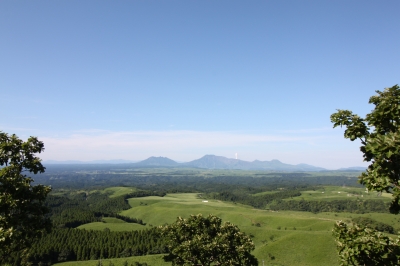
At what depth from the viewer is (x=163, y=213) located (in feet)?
648

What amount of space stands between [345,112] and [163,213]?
19857cm

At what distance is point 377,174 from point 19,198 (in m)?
22.4

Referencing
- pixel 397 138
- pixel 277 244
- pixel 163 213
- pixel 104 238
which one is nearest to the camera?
pixel 397 138

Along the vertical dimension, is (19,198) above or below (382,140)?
below

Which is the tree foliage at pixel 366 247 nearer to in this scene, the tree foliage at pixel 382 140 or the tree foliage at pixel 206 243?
the tree foliage at pixel 382 140

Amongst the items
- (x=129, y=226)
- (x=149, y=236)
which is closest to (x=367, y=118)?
(x=149, y=236)

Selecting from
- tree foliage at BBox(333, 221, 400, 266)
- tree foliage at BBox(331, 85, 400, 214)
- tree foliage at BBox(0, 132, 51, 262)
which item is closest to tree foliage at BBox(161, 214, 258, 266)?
tree foliage at BBox(0, 132, 51, 262)

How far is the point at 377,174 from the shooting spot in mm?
12156

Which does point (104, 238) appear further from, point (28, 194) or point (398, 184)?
point (398, 184)

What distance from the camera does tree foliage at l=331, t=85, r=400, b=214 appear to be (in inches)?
428

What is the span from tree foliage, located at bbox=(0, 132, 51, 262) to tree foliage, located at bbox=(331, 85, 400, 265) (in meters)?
19.9

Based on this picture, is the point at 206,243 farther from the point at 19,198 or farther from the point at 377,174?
the point at 377,174

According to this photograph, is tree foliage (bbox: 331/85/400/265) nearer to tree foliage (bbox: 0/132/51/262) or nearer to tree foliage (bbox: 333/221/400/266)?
tree foliage (bbox: 333/221/400/266)

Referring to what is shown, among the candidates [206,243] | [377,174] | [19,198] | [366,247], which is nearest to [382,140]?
[377,174]
